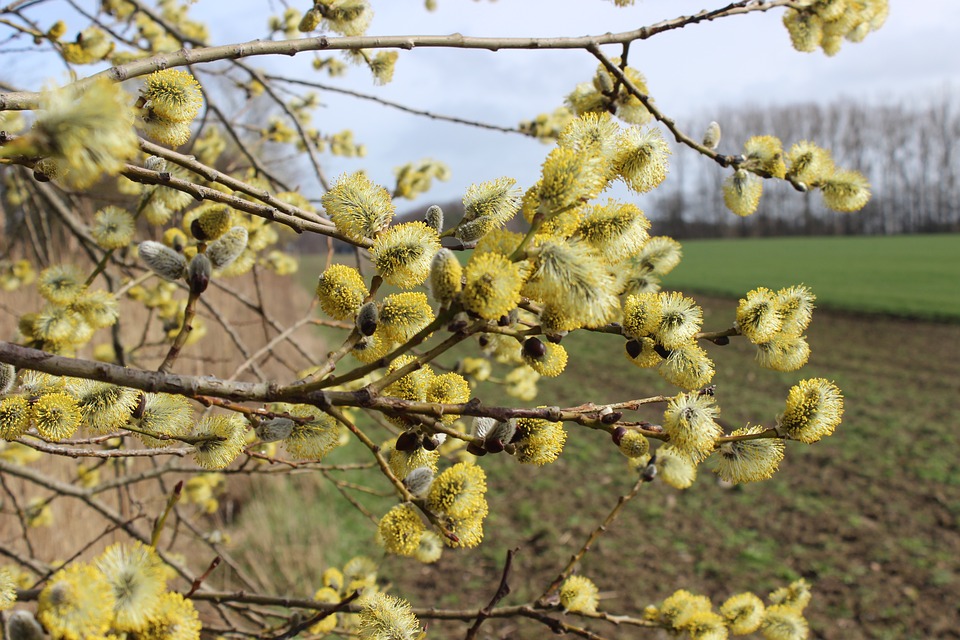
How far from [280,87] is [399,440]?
2.17m

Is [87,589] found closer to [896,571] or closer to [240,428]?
[240,428]

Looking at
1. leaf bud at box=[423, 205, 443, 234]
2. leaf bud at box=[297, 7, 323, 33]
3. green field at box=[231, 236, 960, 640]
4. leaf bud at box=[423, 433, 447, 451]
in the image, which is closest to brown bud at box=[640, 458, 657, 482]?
leaf bud at box=[423, 433, 447, 451]

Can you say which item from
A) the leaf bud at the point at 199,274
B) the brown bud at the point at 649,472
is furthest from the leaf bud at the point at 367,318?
the brown bud at the point at 649,472

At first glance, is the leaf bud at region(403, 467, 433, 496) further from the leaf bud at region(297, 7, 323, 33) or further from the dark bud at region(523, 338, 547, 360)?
the leaf bud at region(297, 7, 323, 33)

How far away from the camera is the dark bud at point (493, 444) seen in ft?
3.11

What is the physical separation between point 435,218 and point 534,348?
0.97 feet

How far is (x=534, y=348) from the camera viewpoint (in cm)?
93

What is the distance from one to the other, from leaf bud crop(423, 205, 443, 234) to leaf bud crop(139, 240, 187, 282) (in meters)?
0.40

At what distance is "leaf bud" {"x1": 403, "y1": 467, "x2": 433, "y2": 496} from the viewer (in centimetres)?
98

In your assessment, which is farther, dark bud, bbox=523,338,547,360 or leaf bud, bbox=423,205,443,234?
leaf bud, bbox=423,205,443,234

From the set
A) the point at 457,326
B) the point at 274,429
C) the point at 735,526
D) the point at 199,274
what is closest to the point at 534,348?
the point at 457,326

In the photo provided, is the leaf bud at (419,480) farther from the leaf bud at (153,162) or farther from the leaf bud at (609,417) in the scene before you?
the leaf bud at (153,162)

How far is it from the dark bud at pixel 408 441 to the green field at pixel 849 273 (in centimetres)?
1736

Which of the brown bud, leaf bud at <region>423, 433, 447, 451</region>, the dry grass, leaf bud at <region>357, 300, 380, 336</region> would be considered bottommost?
the dry grass
